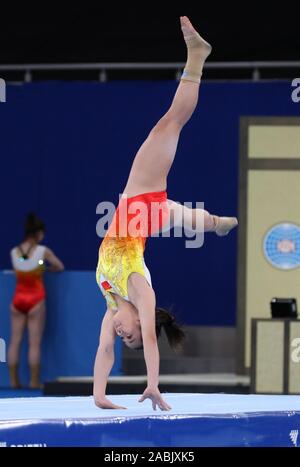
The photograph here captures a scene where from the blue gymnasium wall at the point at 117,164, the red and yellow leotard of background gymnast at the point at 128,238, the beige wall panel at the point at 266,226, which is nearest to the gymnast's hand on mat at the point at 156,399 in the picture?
the red and yellow leotard of background gymnast at the point at 128,238

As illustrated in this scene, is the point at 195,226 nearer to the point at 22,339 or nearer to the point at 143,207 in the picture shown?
the point at 143,207

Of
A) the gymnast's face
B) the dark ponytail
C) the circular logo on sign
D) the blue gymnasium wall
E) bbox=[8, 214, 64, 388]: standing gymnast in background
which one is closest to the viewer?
the gymnast's face

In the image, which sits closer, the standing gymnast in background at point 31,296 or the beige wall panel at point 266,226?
the standing gymnast in background at point 31,296

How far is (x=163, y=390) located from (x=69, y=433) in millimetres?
5219

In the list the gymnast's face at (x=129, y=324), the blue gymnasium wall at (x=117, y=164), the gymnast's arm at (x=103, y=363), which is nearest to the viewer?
the gymnast's face at (x=129, y=324)

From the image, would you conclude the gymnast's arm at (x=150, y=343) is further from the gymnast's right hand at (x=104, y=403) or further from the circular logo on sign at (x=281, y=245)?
the circular logo on sign at (x=281, y=245)

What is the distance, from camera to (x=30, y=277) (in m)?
11.8

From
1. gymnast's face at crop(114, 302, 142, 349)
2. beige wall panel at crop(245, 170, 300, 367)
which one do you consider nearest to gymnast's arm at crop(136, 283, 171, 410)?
gymnast's face at crop(114, 302, 142, 349)

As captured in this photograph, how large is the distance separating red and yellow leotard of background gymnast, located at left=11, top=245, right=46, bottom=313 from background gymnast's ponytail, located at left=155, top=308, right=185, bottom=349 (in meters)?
4.93

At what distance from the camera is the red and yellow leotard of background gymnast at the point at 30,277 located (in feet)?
38.5

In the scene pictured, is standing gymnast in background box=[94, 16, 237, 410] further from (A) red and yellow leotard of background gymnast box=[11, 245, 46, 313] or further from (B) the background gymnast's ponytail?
(A) red and yellow leotard of background gymnast box=[11, 245, 46, 313]

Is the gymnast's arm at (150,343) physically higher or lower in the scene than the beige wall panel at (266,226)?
lower

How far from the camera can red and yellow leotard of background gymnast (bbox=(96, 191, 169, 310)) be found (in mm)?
6655

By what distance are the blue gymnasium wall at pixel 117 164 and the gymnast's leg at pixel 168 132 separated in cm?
583
